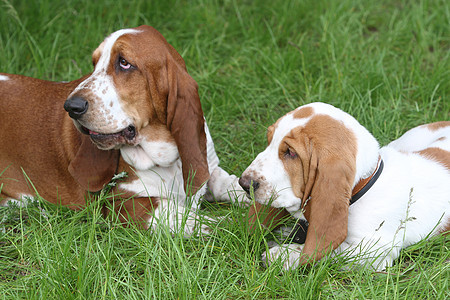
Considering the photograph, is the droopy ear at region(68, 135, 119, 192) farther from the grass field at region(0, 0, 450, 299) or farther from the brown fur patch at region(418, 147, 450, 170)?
the brown fur patch at region(418, 147, 450, 170)

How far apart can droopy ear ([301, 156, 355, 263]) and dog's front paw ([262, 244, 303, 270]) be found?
0.17 metres

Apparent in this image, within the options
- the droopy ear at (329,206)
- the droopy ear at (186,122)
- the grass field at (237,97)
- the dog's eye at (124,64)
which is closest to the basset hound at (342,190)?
the droopy ear at (329,206)

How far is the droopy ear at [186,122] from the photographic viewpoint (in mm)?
3840

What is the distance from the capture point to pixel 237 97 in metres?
5.55

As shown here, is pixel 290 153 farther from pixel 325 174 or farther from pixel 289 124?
pixel 325 174

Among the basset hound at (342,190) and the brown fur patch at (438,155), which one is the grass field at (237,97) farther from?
the brown fur patch at (438,155)

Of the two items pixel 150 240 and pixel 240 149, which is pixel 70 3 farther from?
pixel 150 240

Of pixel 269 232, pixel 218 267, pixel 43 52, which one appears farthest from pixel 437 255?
pixel 43 52

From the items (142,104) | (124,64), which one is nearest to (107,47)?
(124,64)

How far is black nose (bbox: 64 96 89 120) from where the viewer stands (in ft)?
11.8

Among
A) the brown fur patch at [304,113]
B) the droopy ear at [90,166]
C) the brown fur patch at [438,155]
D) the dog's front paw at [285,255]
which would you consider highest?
the brown fur patch at [304,113]

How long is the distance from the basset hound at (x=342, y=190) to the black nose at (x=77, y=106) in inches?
42.6

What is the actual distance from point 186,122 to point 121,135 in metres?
0.44

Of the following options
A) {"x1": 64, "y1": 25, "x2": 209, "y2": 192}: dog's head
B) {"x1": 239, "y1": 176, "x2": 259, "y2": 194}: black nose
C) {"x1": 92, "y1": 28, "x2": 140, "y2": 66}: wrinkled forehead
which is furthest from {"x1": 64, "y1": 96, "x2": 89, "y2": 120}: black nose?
{"x1": 239, "y1": 176, "x2": 259, "y2": 194}: black nose
